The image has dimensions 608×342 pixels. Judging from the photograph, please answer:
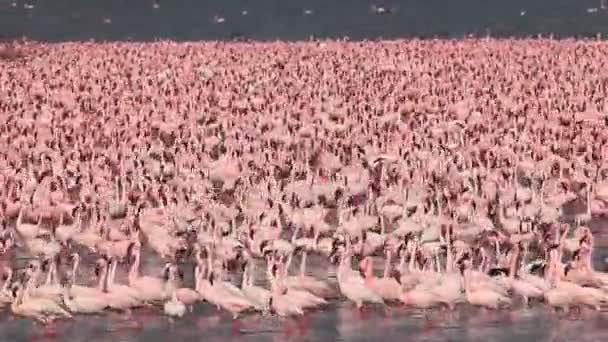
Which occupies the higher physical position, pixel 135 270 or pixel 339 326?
pixel 135 270

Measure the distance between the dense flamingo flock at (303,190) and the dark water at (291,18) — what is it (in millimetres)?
45682

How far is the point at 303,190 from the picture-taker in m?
31.9

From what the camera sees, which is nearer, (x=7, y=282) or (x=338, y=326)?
(x=338, y=326)

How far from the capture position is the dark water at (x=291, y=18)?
101 meters

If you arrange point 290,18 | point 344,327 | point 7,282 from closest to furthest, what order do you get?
point 344,327
point 7,282
point 290,18

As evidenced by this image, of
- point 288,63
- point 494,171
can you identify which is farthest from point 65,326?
point 288,63

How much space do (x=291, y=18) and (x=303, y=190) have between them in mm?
82242

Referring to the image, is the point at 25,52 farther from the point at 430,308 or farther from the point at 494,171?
the point at 430,308

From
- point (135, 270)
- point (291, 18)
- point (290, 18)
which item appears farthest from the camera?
point (291, 18)

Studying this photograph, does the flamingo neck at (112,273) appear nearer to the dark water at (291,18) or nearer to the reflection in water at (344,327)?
the reflection in water at (344,327)

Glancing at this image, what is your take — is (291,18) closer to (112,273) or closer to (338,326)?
(112,273)

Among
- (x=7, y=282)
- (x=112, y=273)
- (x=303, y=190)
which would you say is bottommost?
(x=7, y=282)

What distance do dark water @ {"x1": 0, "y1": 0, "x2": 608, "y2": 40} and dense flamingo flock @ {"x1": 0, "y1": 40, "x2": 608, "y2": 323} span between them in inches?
1799

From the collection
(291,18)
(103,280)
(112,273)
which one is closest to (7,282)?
(103,280)
